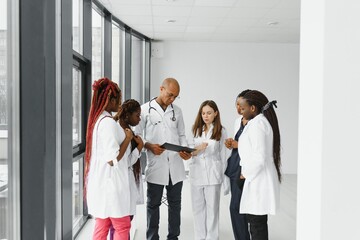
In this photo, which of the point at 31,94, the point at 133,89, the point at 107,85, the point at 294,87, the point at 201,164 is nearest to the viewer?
the point at 31,94

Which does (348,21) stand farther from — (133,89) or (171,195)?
(133,89)

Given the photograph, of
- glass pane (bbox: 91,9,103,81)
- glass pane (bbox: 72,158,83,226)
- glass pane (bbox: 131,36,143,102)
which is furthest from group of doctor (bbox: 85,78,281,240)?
glass pane (bbox: 131,36,143,102)

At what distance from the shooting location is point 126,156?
2.14 meters

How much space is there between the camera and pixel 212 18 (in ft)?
14.7

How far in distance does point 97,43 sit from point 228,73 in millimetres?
2970

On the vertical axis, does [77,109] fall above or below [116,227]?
above

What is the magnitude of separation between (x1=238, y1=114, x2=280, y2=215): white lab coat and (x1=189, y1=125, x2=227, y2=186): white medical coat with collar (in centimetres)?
45

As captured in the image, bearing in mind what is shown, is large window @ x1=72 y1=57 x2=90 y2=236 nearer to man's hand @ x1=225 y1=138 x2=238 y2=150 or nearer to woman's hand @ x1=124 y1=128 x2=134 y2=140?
woman's hand @ x1=124 y1=128 x2=134 y2=140

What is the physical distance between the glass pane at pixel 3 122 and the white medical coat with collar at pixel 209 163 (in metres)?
1.44

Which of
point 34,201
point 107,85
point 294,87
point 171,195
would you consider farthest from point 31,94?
point 294,87

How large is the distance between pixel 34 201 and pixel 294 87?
18.0 ft

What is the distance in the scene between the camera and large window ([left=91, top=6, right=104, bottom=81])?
3.86m

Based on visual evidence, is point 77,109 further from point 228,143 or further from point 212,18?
point 212,18

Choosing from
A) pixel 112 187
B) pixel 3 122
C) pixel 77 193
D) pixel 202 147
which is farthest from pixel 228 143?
pixel 77 193
